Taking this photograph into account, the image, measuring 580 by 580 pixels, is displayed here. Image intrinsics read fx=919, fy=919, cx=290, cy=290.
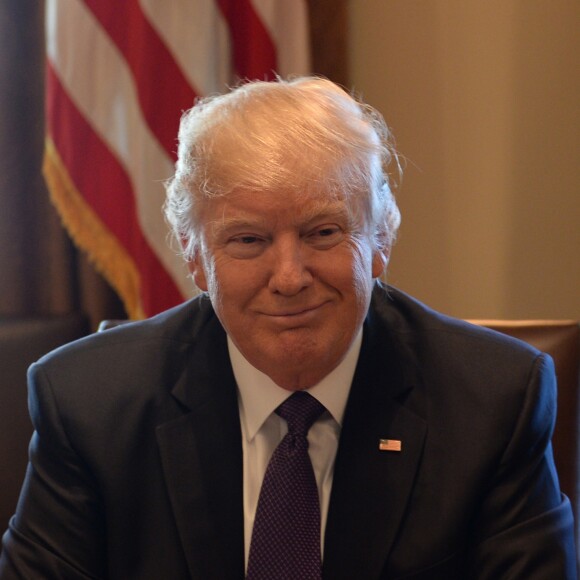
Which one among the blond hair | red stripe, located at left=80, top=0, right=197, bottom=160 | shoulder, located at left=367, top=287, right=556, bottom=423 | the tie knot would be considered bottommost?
the tie knot

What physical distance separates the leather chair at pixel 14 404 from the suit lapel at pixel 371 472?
0.86m

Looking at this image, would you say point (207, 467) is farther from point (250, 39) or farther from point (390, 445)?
point (250, 39)

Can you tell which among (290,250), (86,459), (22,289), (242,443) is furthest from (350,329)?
(22,289)

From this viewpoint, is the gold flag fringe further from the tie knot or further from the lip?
the lip

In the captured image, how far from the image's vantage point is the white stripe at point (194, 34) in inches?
111

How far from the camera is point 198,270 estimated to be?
1.61 m

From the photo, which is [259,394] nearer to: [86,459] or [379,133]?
[86,459]

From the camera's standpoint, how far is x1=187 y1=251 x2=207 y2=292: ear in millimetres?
1593

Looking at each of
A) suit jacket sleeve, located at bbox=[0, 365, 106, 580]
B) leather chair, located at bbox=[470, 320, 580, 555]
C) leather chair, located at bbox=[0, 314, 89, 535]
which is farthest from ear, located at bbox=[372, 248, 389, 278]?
leather chair, located at bbox=[0, 314, 89, 535]

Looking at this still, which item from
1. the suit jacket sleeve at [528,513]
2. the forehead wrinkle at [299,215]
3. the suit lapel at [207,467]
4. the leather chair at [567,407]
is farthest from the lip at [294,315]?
the leather chair at [567,407]

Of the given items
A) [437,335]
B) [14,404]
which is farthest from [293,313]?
[14,404]

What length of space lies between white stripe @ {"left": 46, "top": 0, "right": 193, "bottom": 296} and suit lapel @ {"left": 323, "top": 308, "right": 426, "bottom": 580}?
4.50 ft

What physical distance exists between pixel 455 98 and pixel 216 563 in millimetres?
1903

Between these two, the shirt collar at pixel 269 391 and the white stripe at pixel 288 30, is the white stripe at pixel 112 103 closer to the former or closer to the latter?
the white stripe at pixel 288 30
